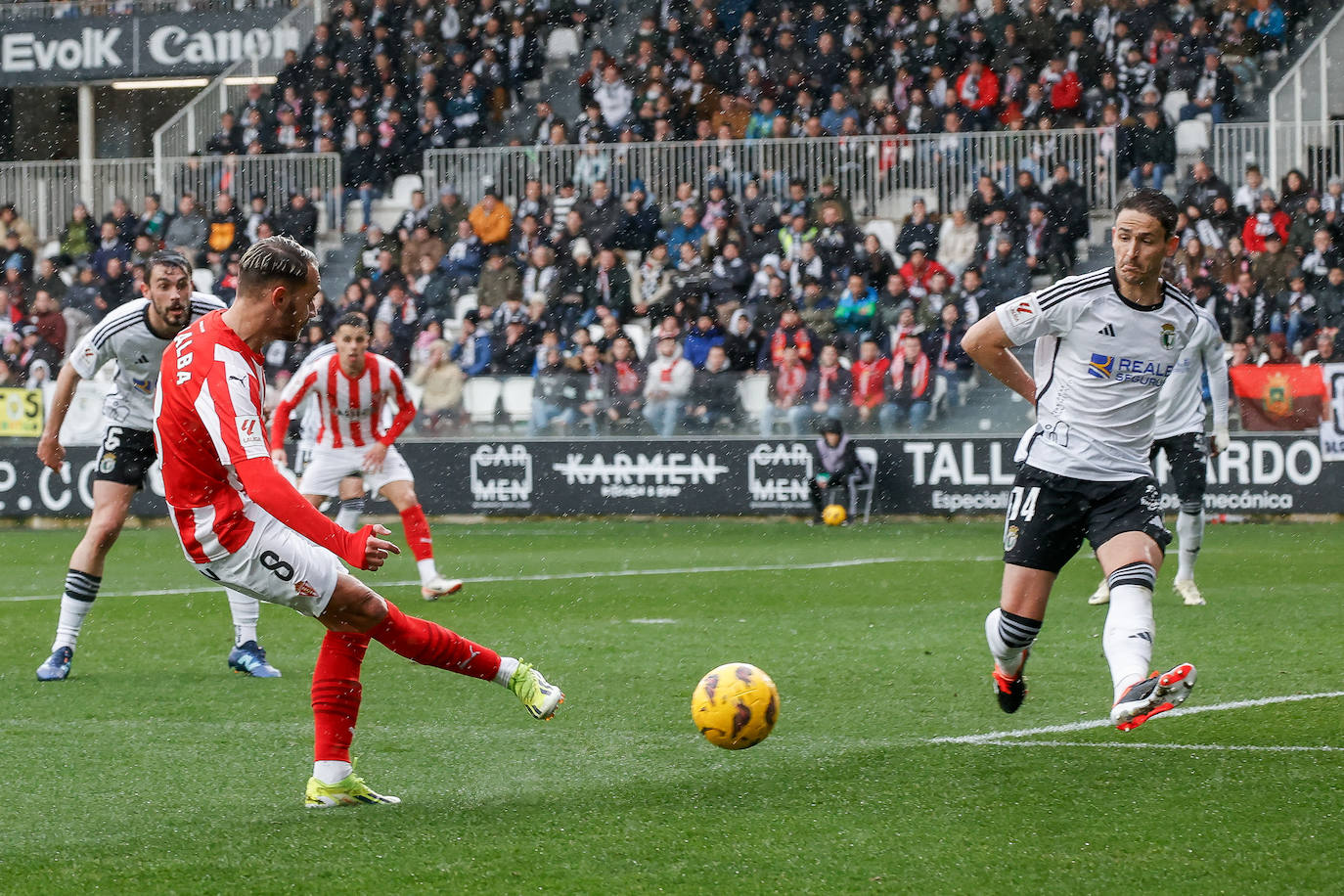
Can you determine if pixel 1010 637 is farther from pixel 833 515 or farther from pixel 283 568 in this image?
pixel 833 515

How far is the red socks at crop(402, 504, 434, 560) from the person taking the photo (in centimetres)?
1209

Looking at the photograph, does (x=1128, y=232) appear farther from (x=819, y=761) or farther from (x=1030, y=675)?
(x=1030, y=675)

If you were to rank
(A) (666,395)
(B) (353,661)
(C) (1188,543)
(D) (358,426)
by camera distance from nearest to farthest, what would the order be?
(B) (353,661), (C) (1188,543), (D) (358,426), (A) (666,395)

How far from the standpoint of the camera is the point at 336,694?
570 centimetres

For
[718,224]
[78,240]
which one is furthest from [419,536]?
[78,240]

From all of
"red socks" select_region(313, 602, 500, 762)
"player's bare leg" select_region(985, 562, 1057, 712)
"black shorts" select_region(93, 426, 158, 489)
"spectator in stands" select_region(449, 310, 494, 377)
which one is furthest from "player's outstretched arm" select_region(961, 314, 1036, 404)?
"spectator in stands" select_region(449, 310, 494, 377)

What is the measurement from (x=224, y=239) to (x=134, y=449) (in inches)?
706

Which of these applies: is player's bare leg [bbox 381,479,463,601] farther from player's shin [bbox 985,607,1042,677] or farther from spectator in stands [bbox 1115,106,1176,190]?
spectator in stands [bbox 1115,106,1176,190]

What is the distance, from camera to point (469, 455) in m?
21.0

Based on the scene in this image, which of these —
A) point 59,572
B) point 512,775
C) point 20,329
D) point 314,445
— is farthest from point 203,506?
point 20,329

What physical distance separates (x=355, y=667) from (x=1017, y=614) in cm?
243

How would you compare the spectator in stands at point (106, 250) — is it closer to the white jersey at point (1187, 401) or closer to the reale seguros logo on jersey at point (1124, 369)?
the white jersey at point (1187, 401)

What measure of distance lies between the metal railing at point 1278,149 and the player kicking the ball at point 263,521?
18.8 m

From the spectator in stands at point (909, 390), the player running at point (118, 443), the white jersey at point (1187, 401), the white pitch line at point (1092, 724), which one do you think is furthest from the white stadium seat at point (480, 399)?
the white pitch line at point (1092, 724)
